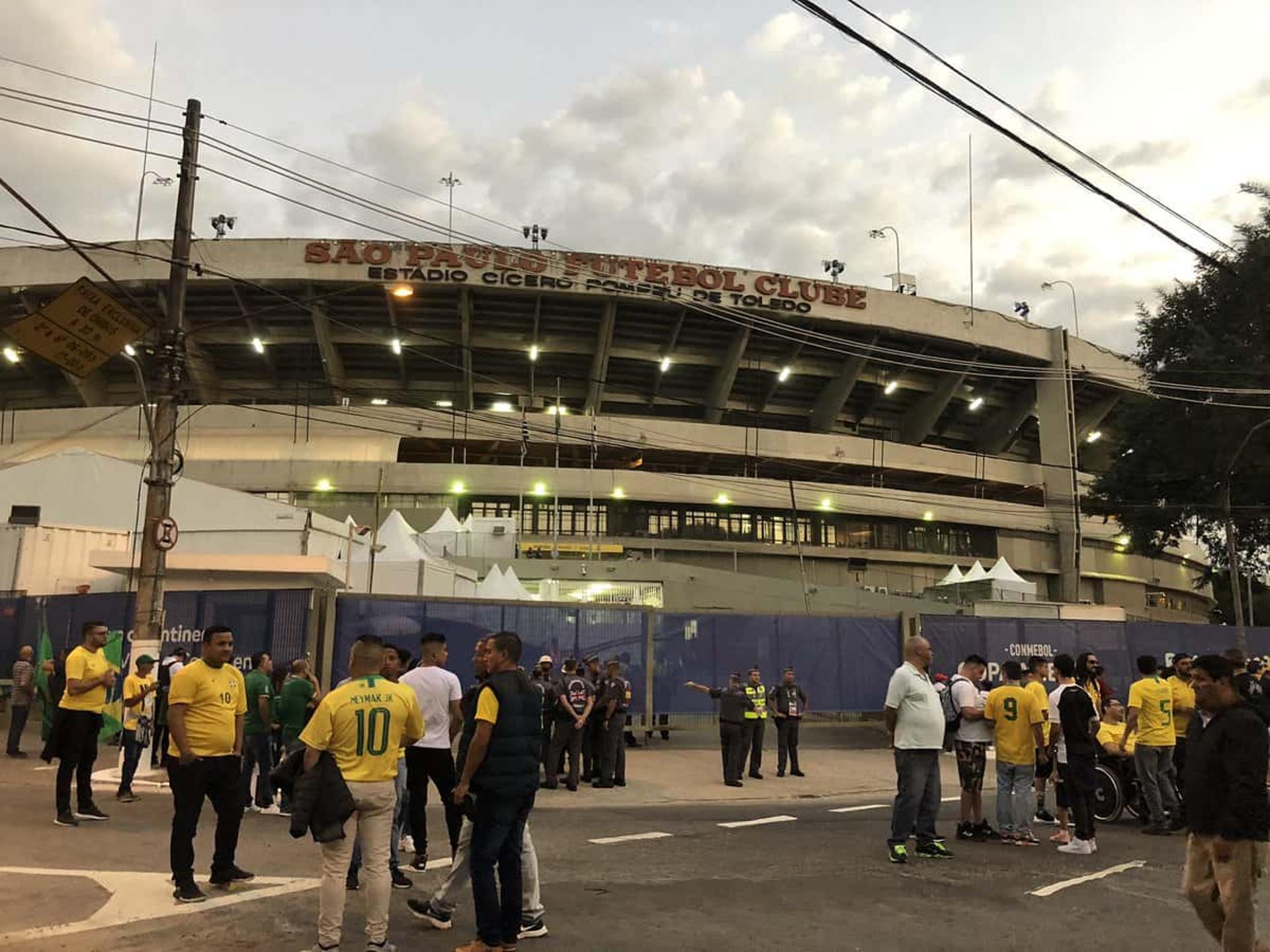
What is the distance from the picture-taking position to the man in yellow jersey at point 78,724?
905cm

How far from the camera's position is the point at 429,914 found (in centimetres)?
603

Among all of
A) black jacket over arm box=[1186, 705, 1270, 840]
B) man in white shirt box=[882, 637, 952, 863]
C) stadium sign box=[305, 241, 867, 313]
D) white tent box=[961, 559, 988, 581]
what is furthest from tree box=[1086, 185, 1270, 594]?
black jacket over arm box=[1186, 705, 1270, 840]

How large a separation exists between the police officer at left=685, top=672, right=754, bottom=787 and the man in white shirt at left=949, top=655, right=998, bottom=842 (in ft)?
16.2

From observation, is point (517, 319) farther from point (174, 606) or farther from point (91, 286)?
point (91, 286)

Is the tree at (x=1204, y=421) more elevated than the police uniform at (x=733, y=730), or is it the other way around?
the tree at (x=1204, y=421)

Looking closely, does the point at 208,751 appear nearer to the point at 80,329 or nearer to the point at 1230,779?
the point at 1230,779

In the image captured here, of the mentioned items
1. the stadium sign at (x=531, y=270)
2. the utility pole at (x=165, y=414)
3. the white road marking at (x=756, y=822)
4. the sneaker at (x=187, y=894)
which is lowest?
the white road marking at (x=756, y=822)

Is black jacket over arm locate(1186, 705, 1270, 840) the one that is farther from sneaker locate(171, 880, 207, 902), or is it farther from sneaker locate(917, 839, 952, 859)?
sneaker locate(171, 880, 207, 902)

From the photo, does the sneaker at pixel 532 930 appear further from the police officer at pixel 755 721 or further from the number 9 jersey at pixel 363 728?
the police officer at pixel 755 721

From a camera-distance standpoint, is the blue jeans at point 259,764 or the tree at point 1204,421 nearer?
the blue jeans at point 259,764

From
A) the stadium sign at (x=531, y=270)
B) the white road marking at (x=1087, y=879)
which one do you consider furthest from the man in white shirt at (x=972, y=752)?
the stadium sign at (x=531, y=270)

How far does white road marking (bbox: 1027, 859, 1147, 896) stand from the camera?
24.2 feet

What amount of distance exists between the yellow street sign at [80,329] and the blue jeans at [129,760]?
14.2 ft

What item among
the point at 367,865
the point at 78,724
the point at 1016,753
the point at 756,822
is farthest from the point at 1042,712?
the point at 78,724
